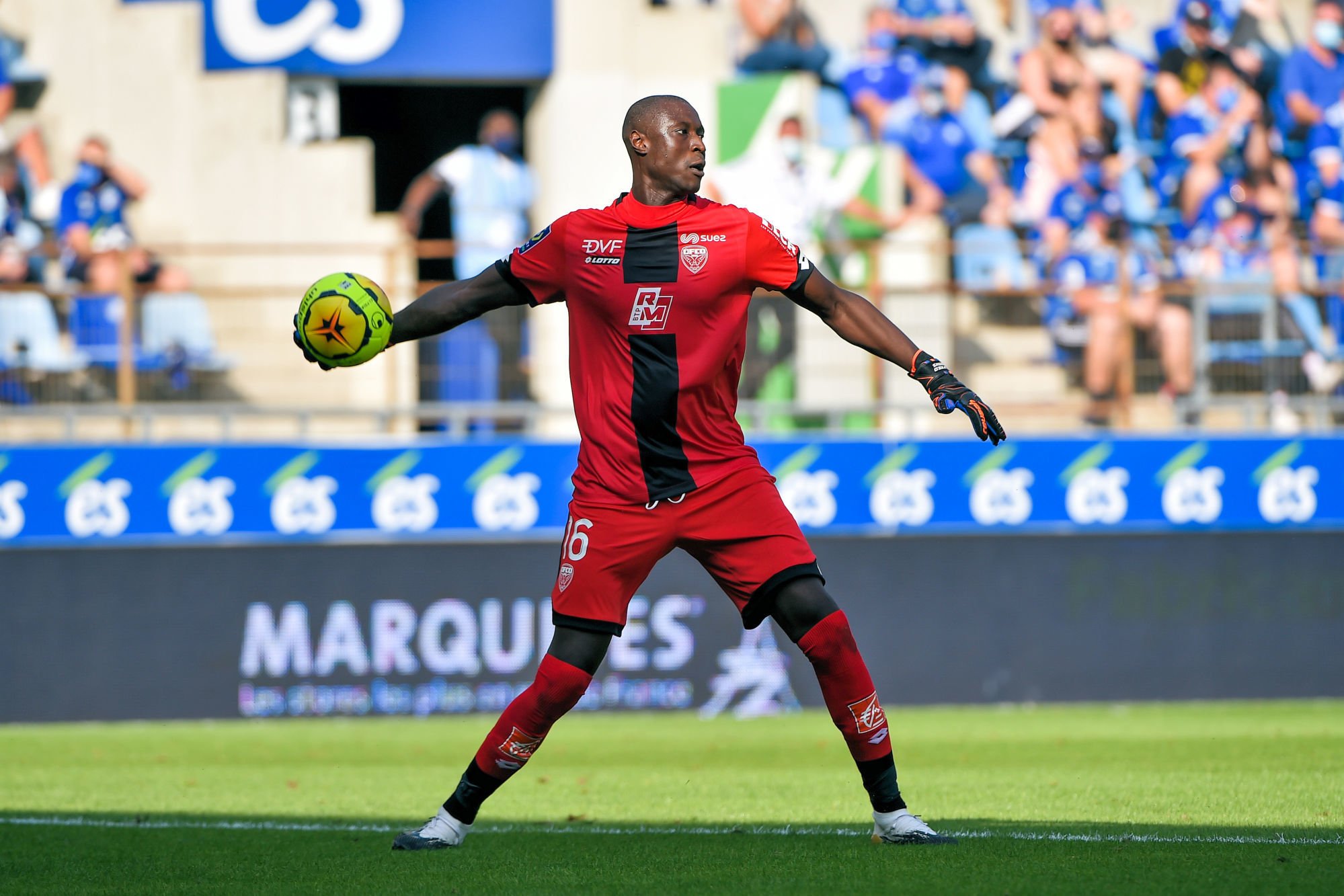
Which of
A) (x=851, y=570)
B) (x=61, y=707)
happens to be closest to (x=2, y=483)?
(x=61, y=707)

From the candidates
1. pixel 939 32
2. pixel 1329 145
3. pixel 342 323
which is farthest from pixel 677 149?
pixel 1329 145

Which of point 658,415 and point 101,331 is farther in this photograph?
point 101,331

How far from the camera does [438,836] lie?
6.01 meters

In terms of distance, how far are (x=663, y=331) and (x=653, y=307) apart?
0.29ft

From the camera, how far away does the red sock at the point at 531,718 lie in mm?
5867

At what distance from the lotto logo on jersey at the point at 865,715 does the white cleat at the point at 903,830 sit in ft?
0.98

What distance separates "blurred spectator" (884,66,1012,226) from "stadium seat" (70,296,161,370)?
7.01 metres

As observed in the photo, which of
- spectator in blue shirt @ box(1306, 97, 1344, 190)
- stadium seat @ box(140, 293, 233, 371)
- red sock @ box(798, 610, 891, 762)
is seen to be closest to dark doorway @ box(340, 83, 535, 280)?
stadium seat @ box(140, 293, 233, 371)

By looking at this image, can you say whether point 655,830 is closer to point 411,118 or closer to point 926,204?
point 926,204

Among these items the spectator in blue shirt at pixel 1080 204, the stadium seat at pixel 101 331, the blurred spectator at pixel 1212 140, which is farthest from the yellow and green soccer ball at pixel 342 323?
the blurred spectator at pixel 1212 140

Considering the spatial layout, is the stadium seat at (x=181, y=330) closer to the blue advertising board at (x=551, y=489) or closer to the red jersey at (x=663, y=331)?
the blue advertising board at (x=551, y=489)

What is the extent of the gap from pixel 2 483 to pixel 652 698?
16.4ft

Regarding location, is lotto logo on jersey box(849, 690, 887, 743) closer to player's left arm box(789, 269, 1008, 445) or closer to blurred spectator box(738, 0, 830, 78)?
player's left arm box(789, 269, 1008, 445)

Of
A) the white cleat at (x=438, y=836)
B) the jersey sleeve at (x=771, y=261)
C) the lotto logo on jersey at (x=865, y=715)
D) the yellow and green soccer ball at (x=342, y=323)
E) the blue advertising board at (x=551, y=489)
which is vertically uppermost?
the jersey sleeve at (x=771, y=261)
